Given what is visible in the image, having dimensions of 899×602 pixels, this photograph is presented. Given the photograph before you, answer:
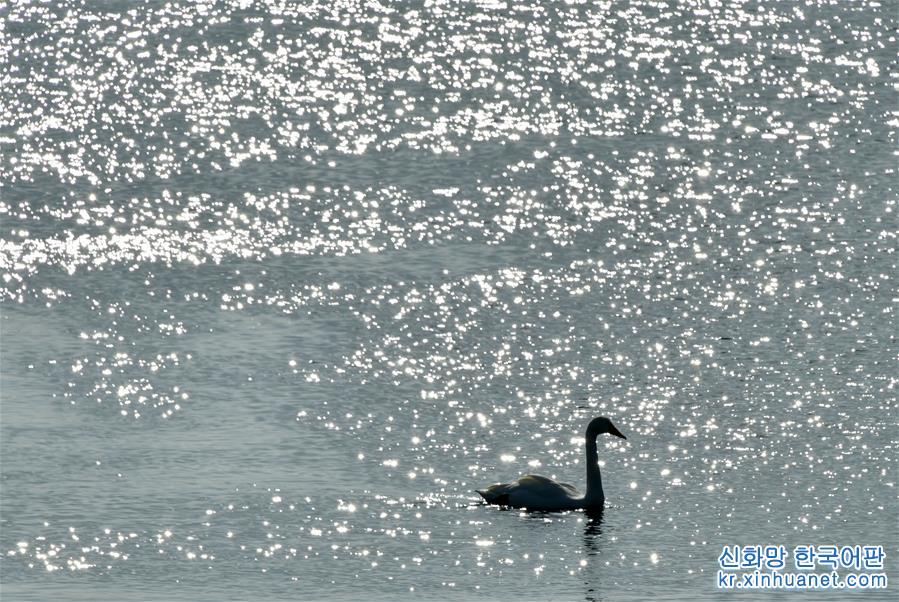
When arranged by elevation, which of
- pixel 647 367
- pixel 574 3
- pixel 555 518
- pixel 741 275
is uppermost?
pixel 574 3

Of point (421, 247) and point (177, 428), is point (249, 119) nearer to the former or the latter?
point (421, 247)

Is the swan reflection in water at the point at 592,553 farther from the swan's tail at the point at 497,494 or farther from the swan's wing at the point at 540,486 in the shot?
the swan's tail at the point at 497,494

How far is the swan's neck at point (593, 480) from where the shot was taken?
112 feet

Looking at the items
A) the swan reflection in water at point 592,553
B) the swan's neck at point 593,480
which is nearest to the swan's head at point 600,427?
the swan's neck at point 593,480

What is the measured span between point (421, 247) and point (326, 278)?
407cm

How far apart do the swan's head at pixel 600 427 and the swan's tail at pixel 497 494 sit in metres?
2.16

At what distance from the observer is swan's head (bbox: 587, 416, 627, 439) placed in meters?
35.2

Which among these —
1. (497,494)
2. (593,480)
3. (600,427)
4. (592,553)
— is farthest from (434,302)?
(592,553)

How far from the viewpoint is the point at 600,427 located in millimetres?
35438

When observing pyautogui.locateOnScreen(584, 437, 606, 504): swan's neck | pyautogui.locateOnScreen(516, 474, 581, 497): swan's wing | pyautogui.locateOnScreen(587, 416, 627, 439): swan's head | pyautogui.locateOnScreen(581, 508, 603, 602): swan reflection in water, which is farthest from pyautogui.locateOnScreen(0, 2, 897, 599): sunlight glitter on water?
pyautogui.locateOnScreen(587, 416, 627, 439): swan's head

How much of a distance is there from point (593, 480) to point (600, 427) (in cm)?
146

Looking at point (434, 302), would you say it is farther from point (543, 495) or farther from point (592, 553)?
point (592, 553)

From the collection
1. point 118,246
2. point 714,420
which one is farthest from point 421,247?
point 714,420

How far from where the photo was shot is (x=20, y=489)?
34562 mm
